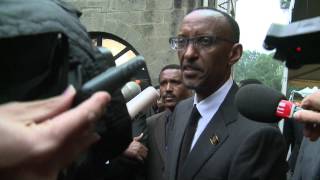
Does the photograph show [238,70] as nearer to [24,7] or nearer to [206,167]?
[206,167]

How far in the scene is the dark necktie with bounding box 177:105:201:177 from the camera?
276 centimetres

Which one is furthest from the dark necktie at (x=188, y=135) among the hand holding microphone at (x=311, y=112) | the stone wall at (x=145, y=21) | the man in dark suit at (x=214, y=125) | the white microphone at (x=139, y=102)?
the stone wall at (x=145, y=21)

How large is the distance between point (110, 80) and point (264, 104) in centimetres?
85

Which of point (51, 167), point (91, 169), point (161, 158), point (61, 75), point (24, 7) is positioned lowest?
point (161, 158)

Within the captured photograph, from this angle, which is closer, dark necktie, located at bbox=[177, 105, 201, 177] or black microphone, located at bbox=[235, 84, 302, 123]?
black microphone, located at bbox=[235, 84, 302, 123]

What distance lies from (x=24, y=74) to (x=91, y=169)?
435mm

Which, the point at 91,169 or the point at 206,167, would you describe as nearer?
the point at 91,169

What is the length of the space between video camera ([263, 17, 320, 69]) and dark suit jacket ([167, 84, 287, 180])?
1.29 meters

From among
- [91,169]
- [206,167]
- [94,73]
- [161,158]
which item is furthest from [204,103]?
[94,73]

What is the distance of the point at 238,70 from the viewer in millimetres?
17531

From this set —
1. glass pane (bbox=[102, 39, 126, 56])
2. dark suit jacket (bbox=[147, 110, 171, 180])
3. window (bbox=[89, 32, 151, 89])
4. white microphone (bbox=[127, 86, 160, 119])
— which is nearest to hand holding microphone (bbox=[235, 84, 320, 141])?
white microphone (bbox=[127, 86, 160, 119])

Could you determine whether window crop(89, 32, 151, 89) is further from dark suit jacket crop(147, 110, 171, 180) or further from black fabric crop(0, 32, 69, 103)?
black fabric crop(0, 32, 69, 103)

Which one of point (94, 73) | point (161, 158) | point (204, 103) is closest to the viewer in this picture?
point (94, 73)

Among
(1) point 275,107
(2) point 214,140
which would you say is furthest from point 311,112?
(2) point 214,140
